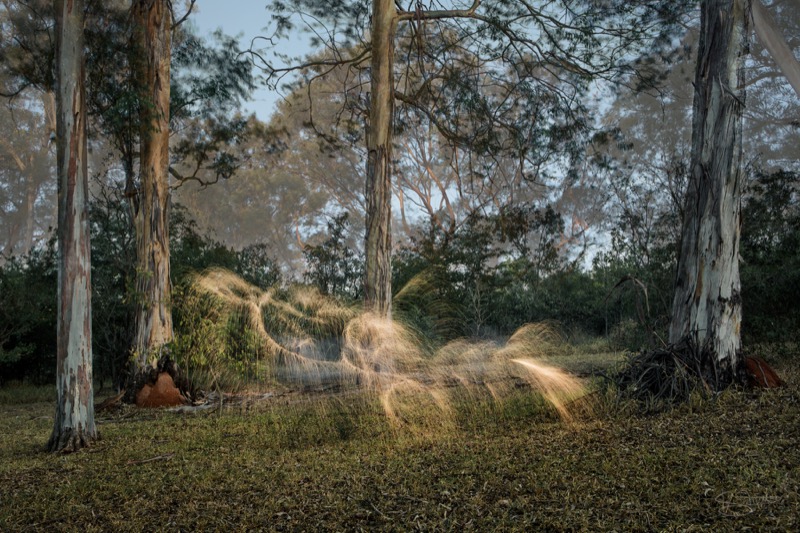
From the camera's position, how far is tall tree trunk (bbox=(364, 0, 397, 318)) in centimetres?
948

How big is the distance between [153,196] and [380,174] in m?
3.30

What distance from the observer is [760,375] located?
5504 millimetres

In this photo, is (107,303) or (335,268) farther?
(335,268)

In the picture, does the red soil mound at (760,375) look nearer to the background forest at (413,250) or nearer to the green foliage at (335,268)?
the background forest at (413,250)

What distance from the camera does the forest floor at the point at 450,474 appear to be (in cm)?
292

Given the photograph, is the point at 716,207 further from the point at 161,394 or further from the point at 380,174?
the point at 161,394

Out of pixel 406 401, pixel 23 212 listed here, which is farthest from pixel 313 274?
pixel 23 212

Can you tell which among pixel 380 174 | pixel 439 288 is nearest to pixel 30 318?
pixel 380 174

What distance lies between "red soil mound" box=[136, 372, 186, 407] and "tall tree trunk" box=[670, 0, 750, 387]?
620 centimetres

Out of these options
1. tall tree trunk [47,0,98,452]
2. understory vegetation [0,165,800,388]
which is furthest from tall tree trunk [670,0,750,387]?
tall tree trunk [47,0,98,452]

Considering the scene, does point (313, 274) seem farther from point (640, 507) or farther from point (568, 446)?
point (640, 507)

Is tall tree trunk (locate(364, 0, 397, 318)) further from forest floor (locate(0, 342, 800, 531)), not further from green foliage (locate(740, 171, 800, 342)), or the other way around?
green foliage (locate(740, 171, 800, 342))

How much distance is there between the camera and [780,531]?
2.59 metres

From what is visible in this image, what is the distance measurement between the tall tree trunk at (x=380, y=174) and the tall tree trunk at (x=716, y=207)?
468 cm
